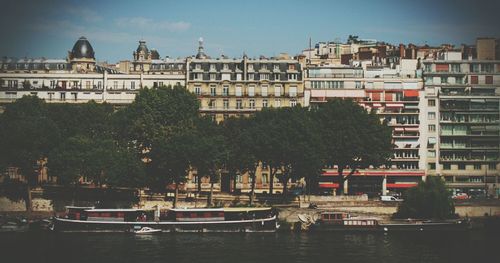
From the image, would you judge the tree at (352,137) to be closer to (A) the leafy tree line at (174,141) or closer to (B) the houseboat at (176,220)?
Answer: (A) the leafy tree line at (174,141)

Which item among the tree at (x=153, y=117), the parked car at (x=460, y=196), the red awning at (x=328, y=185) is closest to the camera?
the parked car at (x=460, y=196)

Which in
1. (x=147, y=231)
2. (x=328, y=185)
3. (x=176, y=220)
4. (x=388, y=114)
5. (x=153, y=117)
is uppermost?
(x=388, y=114)

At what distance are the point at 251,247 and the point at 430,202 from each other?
21826 mm

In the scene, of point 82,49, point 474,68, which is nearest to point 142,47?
point 82,49

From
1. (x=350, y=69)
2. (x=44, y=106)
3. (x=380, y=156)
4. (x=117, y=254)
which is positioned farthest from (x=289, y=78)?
(x=117, y=254)

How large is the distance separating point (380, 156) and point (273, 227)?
18472mm

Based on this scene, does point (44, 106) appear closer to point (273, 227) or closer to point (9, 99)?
point (9, 99)

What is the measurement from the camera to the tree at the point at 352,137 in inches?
4274

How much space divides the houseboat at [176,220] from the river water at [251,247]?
1.42m

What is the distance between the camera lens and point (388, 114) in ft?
401

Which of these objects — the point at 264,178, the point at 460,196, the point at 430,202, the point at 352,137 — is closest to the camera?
the point at 430,202

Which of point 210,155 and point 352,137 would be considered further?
point 352,137

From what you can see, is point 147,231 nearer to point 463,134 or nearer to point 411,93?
point 411,93

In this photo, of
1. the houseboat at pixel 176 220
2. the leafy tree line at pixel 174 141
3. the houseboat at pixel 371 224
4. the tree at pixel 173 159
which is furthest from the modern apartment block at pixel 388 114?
the houseboat at pixel 176 220
